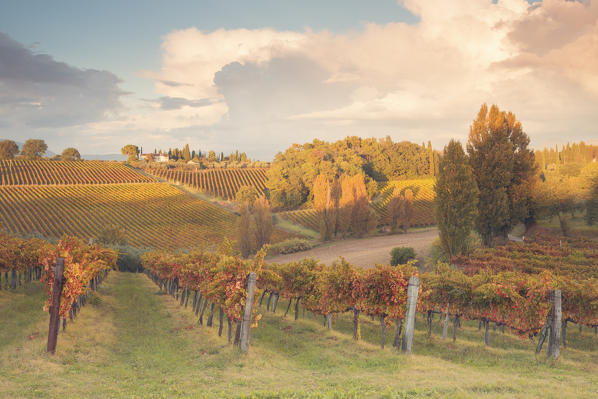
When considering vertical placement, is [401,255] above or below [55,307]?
below

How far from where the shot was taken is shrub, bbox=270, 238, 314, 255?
47.9m

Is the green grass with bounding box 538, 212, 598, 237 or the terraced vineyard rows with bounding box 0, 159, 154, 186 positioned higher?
the terraced vineyard rows with bounding box 0, 159, 154, 186

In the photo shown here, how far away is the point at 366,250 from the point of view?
42.1 meters

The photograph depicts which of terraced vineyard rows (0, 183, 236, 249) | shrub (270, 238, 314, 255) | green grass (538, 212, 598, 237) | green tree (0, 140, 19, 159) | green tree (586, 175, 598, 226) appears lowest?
shrub (270, 238, 314, 255)

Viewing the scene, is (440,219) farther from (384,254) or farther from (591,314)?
(591,314)

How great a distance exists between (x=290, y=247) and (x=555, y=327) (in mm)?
39253

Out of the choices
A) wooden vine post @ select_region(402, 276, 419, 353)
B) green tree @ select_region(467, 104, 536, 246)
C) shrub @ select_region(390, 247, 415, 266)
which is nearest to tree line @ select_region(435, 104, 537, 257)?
green tree @ select_region(467, 104, 536, 246)

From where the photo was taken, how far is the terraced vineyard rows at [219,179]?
8519 centimetres

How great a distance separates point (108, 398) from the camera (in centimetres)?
702

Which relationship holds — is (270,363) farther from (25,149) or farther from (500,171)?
(25,149)

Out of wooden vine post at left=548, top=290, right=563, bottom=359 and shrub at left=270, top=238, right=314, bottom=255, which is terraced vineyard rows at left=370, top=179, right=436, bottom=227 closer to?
shrub at left=270, top=238, right=314, bottom=255

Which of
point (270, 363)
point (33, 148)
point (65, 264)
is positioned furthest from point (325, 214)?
point (33, 148)

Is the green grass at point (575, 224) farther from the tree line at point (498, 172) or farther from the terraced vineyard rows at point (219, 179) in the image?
the terraced vineyard rows at point (219, 179)

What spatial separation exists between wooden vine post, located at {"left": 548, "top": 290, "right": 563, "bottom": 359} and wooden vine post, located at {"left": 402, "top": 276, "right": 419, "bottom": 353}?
360 centimetres
